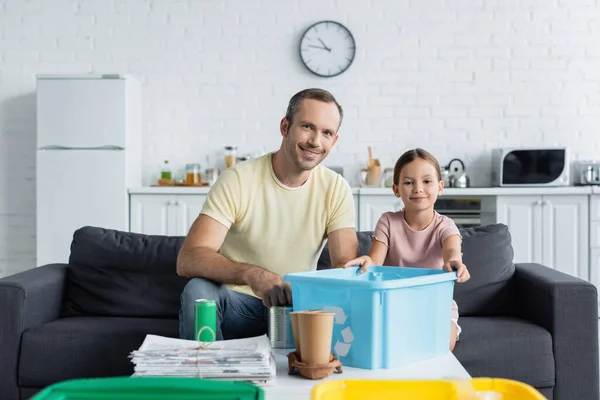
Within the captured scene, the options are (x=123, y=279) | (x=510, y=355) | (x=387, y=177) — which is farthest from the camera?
(x=387, y=177)

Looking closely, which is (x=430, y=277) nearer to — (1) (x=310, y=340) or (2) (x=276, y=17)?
(1) (x=310, y=340)

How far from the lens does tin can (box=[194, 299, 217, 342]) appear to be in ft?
5.82

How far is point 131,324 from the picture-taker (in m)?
2.74

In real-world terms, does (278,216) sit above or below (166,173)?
below

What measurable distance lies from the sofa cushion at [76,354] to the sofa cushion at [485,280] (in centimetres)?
116

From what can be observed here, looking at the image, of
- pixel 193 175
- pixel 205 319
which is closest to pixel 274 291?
pixel 205 319

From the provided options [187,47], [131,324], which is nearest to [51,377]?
[131,324]

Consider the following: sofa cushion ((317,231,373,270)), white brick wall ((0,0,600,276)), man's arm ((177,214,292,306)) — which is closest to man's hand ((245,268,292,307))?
man's arm ((177,214,292,306))

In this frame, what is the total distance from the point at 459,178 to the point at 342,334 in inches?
141

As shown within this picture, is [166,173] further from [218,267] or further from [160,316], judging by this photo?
[218,267]

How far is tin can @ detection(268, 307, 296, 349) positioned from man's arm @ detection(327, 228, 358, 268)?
52 centimetres

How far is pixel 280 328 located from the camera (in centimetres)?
190

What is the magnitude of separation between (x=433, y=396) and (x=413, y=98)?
4.62m

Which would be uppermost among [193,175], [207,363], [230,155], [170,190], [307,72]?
[307,72]
